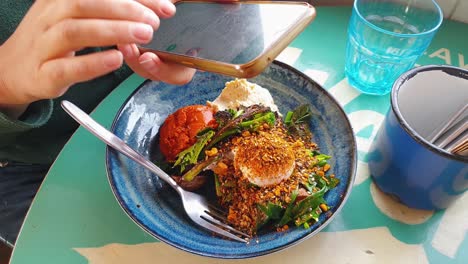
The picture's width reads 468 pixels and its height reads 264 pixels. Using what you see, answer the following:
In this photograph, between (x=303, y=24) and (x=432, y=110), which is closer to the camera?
(x=303, y=24)

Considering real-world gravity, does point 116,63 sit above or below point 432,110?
above

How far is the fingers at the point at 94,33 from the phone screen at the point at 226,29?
0.08 m

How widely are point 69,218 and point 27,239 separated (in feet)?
0.21

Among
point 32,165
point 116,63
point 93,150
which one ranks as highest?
point 116,63

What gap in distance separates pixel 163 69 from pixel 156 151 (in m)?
0.17

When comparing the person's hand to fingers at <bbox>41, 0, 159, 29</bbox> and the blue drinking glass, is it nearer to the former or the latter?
fingers at <bbox>41, 0, 159, 29</bbox>

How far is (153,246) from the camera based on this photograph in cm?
57

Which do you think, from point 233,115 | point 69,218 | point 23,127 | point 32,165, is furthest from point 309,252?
point 32,165

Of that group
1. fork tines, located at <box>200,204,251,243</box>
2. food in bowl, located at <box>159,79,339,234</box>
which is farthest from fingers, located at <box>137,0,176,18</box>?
fork tines, located at <box>200,204,251,243</box>

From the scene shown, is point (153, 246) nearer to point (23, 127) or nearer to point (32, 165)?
point (23, 127)

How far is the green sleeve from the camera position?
0.63 meters

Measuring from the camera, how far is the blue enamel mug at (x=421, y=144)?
0.55 metres

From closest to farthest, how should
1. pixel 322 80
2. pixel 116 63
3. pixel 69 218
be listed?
pixel 116 63 → pixel 69 218 → pixel 322 80

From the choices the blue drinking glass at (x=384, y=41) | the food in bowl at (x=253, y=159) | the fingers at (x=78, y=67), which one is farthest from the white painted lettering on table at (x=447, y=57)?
the fingers at (x=78, y=67)
